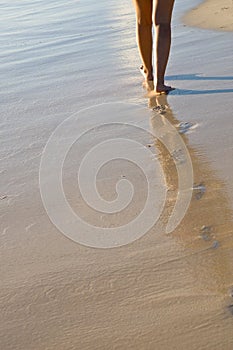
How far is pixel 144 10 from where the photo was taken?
4.10 metres

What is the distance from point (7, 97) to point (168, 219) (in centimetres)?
213

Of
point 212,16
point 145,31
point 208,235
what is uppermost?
point 208,235

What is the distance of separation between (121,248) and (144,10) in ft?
8.24

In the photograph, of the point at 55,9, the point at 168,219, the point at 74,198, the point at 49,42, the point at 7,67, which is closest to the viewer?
the point at 168,219

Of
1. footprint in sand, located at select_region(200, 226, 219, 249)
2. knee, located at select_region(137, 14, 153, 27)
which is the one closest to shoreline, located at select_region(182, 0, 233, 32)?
knee, located at select_region(137, 14, 153, 27)

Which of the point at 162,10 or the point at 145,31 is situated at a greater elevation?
the point at 162,10

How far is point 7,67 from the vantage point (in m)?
4.87

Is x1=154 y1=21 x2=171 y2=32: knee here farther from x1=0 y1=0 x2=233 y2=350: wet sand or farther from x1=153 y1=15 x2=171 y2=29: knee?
x1=0 y1=0 x2=233 y2=350: wet sand

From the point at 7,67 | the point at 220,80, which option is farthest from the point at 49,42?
the point at 220,80

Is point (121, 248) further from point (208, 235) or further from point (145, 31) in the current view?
point (145, 31)

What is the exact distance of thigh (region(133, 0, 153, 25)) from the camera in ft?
13.4

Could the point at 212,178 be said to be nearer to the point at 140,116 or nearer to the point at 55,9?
the point at 140,116

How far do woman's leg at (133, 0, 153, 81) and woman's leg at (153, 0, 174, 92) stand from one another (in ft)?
0.87

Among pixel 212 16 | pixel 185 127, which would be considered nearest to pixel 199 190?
pixel 185 127
